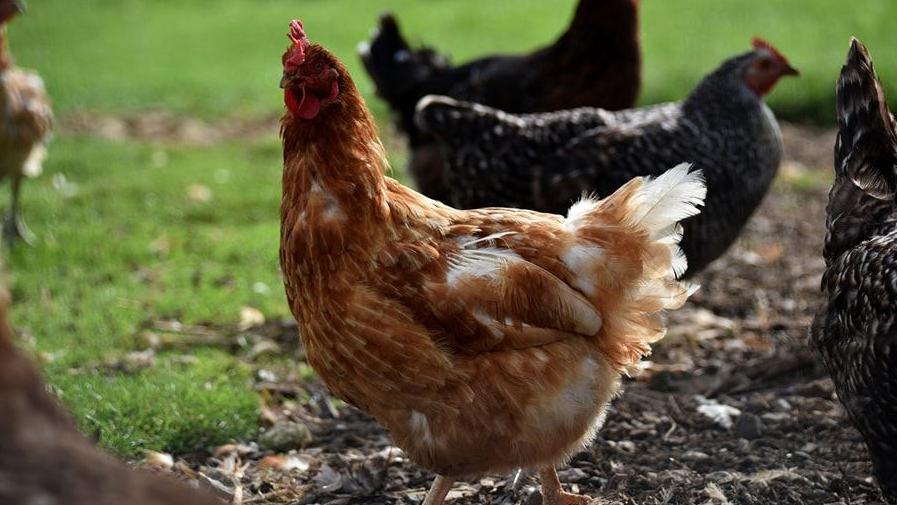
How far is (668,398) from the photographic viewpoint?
15.5 feet

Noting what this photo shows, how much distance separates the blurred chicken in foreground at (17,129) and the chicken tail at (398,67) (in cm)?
251

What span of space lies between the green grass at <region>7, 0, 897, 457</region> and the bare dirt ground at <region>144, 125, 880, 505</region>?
306 millimetres

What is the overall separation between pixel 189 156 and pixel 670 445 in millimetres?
6692

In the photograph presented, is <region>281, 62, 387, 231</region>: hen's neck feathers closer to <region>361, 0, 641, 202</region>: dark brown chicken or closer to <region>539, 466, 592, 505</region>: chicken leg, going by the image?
<region>539, 466, 592, 505</region>: chicken leg

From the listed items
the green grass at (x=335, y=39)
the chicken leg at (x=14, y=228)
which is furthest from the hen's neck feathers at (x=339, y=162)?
the green grass at (x=335, y=39)

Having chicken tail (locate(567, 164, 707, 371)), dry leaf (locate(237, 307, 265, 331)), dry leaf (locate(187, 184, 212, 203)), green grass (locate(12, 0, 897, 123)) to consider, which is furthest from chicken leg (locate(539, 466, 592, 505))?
green grass (locate(12, 0, 897, 123))

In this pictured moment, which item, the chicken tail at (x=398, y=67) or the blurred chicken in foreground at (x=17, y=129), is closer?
the blurred chicken in foreground at (x=17, y=129)

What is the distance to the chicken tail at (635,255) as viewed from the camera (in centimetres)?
359

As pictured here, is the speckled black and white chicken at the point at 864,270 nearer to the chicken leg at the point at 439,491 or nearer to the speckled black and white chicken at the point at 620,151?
the speckled black and white chicken at the point at 620,151

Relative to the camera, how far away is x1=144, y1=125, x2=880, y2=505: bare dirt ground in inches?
154

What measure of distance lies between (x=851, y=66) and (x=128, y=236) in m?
5.40

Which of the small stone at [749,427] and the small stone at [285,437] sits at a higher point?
the small stone at [749,427]

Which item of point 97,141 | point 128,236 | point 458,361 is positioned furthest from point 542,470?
point 97,141

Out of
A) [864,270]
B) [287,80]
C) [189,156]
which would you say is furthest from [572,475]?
[189,156]
